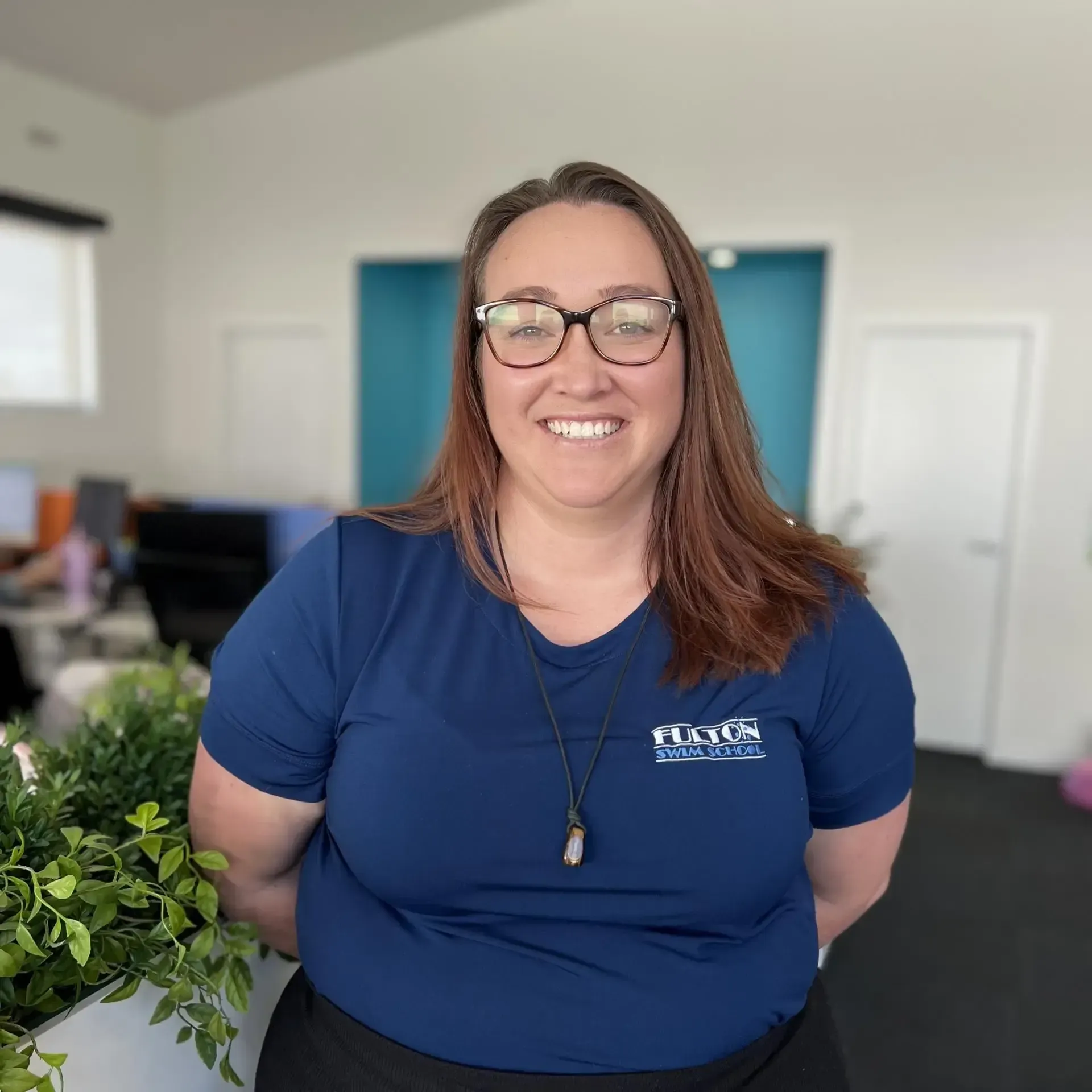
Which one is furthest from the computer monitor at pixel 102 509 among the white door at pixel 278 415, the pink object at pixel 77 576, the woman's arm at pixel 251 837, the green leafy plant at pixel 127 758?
the woman's arm at pixel 251 837

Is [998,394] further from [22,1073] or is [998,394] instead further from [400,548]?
[22,1073]

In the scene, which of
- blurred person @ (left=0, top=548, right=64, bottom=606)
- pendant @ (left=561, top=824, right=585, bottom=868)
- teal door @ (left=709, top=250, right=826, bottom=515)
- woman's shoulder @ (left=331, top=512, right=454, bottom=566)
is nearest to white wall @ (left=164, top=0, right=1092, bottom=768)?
teal door @ (left=709, top=250, right=826, bottom=515)

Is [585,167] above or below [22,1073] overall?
above

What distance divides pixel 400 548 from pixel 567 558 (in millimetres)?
189

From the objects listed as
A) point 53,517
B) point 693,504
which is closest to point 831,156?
point 693,504

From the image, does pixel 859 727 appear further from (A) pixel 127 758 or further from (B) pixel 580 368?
(A) pixel 127 758

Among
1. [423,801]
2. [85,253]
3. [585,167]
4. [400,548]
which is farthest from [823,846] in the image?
[85,253]

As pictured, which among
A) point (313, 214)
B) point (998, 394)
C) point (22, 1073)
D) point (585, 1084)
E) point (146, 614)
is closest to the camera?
point (22, 1073)

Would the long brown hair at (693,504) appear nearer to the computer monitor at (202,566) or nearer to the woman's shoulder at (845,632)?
the woman's shoulder at (845,632)

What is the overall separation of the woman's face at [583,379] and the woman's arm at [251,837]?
44 centimetres

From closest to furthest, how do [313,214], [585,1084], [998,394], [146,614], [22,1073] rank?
[22,1073], [585,1084], [146,614], [998,394], [313,214]

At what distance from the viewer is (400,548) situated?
3.35 feet

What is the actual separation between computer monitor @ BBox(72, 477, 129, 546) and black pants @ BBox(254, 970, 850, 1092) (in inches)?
135

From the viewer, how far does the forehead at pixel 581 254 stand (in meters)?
0.97
